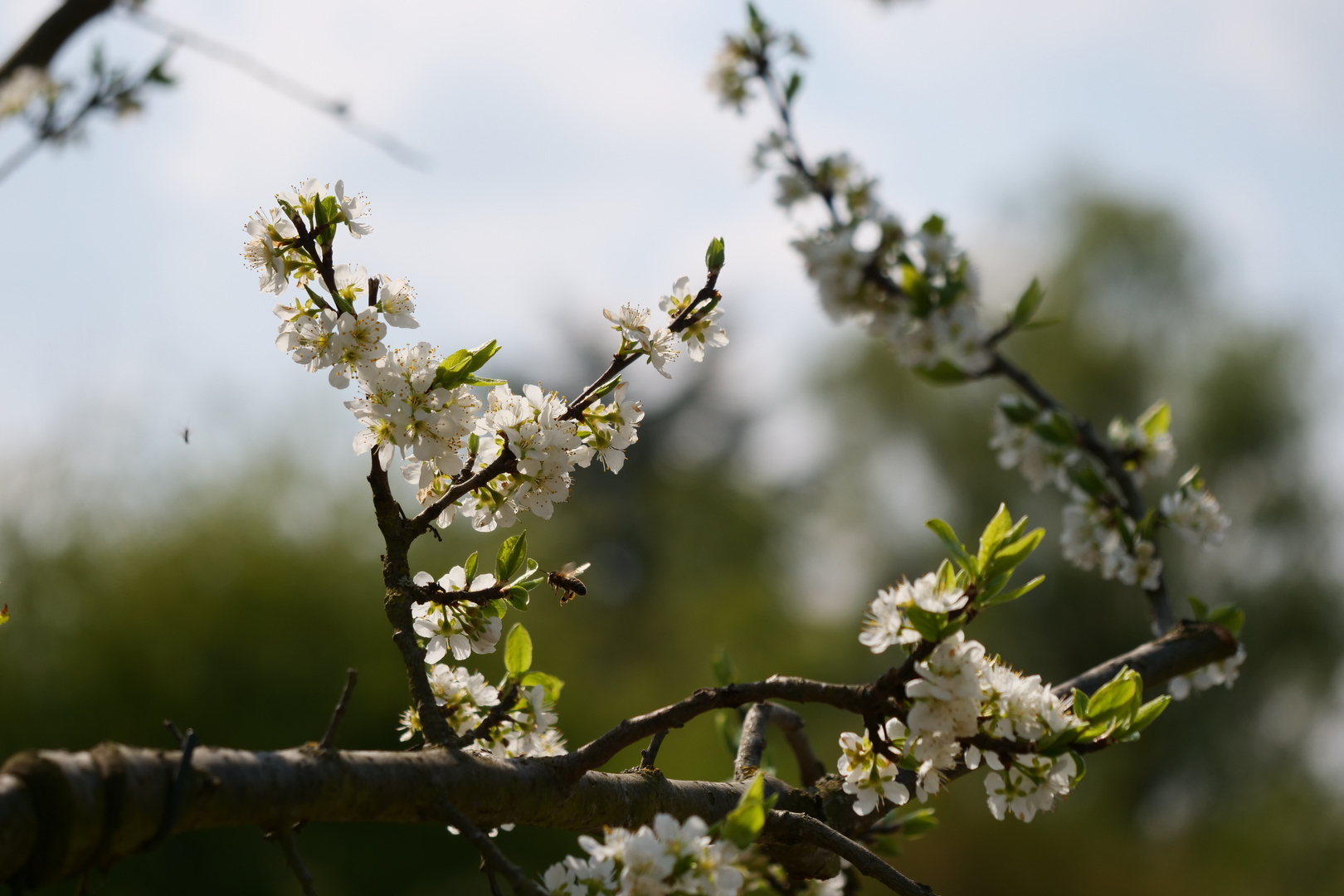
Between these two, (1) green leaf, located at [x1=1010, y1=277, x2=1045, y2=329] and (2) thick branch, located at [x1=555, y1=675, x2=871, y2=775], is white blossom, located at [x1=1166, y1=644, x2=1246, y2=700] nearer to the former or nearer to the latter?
(1) green leaf, located at [x1=1010, y1=277, x2=1045, y2=329]

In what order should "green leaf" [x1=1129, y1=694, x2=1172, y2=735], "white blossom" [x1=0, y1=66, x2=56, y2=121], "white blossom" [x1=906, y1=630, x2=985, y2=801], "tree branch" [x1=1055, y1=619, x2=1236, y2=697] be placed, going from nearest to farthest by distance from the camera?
1. "white blossom" [x1=906, y1=630, x2=985, y2=801]
2. "green leaf" [x1=1129, y1=694, x2=1172, y2=735]
3. "tree branch" [x1=1055, y1=619, x2=1236, y2=697]
4. "white blossom" [x1=0, y1=66, x2=56, y2=121]

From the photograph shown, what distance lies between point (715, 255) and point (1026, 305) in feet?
1.21

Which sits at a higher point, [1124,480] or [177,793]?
[1124,480]

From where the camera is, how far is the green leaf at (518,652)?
1.07 meters

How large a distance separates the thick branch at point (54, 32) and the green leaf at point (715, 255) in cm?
110

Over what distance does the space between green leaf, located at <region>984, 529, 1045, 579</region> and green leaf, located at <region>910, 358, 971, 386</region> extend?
26cm

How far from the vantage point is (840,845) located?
2.90ft

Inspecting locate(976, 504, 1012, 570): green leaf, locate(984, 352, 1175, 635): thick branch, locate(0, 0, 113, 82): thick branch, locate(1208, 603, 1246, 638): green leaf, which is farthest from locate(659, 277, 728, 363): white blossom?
locate(0, 0, 113, 82): thick branch

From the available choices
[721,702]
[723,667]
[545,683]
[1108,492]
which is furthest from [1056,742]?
[1108,492]

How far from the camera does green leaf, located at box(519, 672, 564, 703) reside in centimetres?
108

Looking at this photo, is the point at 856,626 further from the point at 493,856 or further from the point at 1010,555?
the point at 493,856

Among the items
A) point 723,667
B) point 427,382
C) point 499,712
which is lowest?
point 499,712

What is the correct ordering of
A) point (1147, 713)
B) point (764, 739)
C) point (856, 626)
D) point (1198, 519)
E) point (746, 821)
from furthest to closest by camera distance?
1. point (856, 626)
2. point (1198, 519)
3. point (764, 739)
4. point (1147, 713)
5. point (746, 821)

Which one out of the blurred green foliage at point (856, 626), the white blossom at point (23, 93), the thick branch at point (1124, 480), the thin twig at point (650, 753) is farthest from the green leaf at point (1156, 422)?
the blurred green foliage at point (856, 626)
